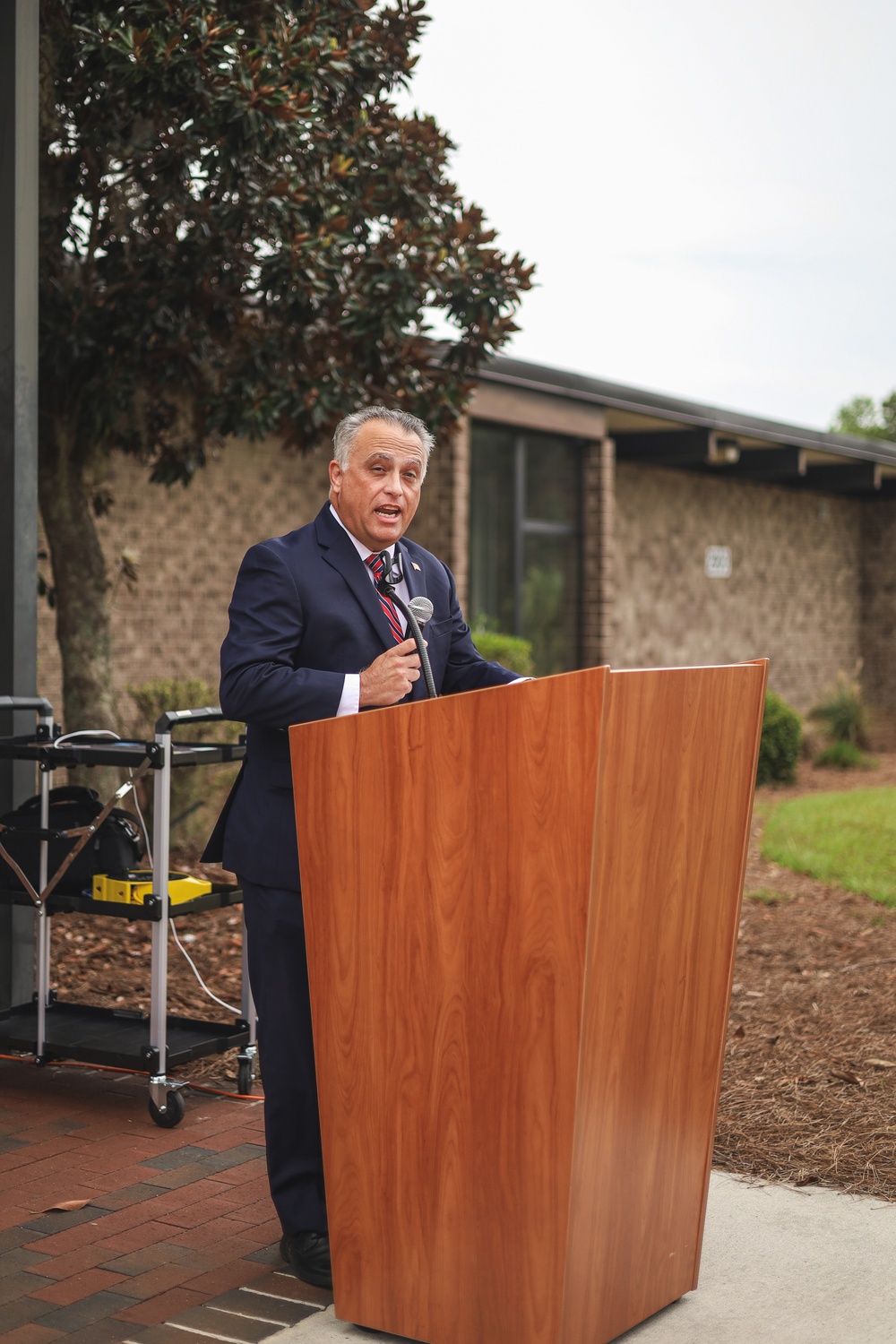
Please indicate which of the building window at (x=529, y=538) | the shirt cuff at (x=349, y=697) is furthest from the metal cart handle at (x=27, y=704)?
the building window at (x=529, y=538)

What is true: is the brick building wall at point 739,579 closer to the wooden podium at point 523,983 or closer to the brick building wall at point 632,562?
the brick building wall at point 632,562

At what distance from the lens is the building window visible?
50.3ft

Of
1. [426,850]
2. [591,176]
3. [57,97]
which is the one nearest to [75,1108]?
[426,850]

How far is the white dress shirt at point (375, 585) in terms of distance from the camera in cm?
330

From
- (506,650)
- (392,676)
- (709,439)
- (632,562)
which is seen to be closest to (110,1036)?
(392,676)

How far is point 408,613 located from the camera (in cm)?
326

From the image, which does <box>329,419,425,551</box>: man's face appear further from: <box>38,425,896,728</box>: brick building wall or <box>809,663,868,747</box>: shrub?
<box>809,663,868,747</box>: shrub

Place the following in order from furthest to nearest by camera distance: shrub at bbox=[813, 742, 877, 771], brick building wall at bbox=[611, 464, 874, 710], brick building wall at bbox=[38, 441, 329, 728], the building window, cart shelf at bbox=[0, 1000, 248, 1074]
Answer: brick building wall at bbox=[611, 464, 874, 710], shrub at bbox=[813, 742, 877, 771], the building window, brick building wall at bbox=[38, 441, 329, 728], cart shelf at bbox=[0, 1000, 248, 1074]

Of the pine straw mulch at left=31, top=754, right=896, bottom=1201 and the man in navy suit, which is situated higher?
the man in navy suit

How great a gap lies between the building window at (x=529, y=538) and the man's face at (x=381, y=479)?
1133 cm

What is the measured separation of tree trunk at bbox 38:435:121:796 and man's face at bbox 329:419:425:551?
5216 mm

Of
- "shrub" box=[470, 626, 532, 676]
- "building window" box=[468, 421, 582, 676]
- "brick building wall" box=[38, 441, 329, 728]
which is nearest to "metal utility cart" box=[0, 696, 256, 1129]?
"brick building wall" box=[38, 441, 329, 728]

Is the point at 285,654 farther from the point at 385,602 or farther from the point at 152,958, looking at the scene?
Answer: the point at 152,958

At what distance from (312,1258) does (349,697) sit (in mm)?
1362
